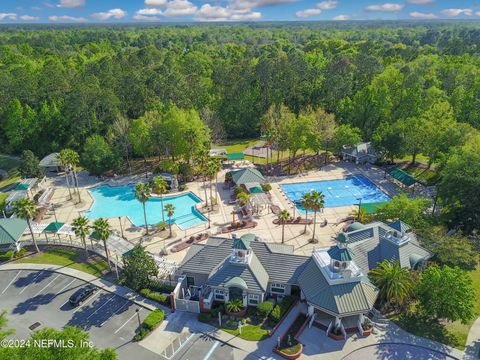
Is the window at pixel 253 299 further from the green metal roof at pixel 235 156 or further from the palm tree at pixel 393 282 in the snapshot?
the green metal roof at pixel 235 156


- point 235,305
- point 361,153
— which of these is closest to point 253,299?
point 235,305

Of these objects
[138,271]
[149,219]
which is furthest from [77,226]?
[149,219]

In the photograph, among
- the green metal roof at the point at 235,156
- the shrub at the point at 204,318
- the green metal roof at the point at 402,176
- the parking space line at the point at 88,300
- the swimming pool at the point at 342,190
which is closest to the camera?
the shrub at the point at 204,318

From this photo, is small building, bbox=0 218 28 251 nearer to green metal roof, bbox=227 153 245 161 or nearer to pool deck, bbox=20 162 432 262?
pool deck, bbox=20 162 432 262

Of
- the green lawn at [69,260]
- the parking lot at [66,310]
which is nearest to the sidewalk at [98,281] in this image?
the parking lot at [66,310]

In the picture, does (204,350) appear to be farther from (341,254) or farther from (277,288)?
(341,254)

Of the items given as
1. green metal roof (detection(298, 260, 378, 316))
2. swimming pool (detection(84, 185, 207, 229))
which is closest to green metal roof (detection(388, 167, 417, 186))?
green metal roof (detection(298, 260, 378, 316))
